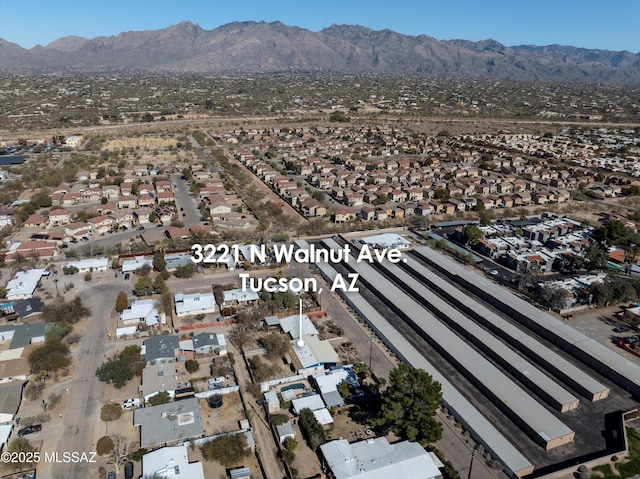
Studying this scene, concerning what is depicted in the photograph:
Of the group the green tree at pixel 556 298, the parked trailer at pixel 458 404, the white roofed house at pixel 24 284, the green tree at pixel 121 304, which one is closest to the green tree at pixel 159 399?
the green tree at pixel 121 304

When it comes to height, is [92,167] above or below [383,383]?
above

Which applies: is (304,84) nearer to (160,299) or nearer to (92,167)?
(92,167)

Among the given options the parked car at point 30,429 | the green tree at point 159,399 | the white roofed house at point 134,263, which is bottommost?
the parked car at point 30,429

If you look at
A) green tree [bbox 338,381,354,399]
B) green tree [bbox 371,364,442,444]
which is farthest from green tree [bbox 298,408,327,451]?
green tree [bbox 371,364,442,444]

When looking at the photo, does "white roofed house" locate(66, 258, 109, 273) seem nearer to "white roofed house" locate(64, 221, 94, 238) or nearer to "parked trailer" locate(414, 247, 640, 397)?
"white roofed house" locate(64, 221, 94, 238)

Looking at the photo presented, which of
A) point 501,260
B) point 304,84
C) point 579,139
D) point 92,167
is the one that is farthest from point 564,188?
point 304,84

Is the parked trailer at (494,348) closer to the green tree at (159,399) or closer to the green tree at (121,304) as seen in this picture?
the green tree at (159,399)
